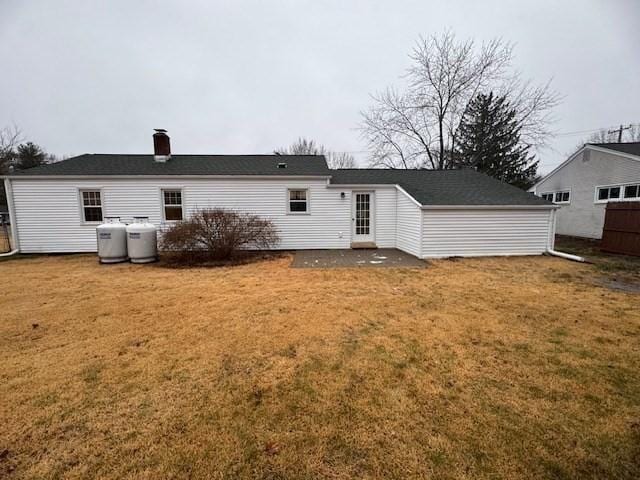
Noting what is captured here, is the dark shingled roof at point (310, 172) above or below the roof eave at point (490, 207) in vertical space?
above

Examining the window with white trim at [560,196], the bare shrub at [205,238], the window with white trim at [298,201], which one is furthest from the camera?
the window with white trim at [560,196]

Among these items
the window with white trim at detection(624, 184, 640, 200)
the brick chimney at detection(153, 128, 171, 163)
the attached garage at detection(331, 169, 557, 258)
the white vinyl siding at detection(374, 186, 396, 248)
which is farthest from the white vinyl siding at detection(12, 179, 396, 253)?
the window with white trim at detection(624, 184, 640, 200)

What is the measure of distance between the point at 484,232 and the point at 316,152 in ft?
83.7

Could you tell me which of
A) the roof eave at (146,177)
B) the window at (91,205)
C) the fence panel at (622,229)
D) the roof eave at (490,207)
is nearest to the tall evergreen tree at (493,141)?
the fence panel at (622,229)

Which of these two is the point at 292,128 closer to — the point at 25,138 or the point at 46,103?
the point at 46,103

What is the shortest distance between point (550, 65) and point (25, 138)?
141ft

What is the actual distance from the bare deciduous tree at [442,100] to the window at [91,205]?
17.1 m

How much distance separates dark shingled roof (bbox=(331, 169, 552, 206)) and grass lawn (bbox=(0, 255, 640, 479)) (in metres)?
4.99

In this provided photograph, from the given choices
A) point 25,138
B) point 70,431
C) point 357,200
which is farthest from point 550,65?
point 25,138

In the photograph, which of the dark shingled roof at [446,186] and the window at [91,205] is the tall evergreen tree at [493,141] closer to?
the dark shingled roof at [446,186]

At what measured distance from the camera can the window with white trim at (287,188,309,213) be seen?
37.1 feet

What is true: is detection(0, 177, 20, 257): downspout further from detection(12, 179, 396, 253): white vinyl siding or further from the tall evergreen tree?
the tall evergreen tree

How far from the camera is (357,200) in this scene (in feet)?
37.9

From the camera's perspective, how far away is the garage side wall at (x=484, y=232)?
942 cm
